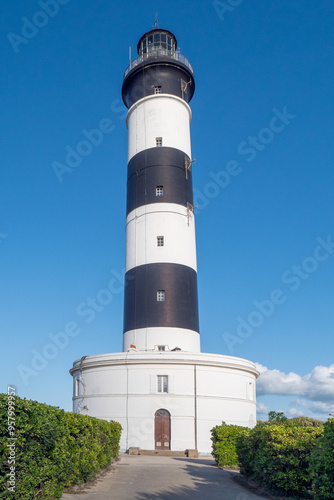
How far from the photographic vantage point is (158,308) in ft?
87.8

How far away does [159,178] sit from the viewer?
29.5 m

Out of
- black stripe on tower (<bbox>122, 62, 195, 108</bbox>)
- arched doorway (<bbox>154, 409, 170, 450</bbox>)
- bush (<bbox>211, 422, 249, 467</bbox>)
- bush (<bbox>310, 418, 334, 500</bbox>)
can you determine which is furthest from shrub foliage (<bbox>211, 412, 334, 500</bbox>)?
black stripe on tower (<bbox>122, 62, 195, 108</bbox>)

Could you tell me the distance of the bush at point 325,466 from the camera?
7.40 metres

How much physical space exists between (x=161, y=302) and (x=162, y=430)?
7.21 m

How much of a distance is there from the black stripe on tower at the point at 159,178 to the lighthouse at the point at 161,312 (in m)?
0.07

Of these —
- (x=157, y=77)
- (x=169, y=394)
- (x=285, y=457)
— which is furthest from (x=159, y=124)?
(x=285, y=457)

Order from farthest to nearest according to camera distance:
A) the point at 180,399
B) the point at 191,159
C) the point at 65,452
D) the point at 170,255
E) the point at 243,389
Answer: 1. the point at 191,159
2. the point at 170,255
3. the point at 243,389
4. the point at 180,399
5. the point at 65,452

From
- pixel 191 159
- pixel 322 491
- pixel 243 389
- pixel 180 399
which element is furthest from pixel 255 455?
pixel 191 159

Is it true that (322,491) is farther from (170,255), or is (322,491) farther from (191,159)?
(191,159)

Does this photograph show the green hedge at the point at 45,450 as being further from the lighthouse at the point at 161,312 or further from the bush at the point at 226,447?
the lighthouse at the point at 161,312

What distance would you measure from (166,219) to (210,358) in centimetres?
922

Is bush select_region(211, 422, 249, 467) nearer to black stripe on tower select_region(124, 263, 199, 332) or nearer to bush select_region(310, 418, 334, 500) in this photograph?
black stripe on tower select_region(124, 263, 199, 332)

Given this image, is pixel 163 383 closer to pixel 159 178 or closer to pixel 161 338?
pixel 161 338

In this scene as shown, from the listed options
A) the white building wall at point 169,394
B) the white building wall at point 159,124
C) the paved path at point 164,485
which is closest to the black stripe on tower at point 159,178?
the white building wall at point 159,124
